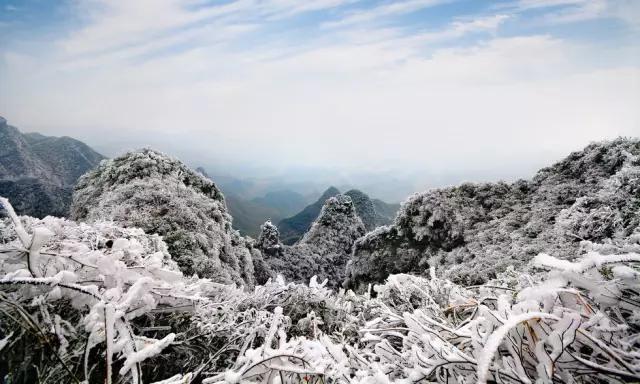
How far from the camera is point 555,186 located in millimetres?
6793

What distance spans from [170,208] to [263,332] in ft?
18.3

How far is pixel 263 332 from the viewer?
5.98 feet

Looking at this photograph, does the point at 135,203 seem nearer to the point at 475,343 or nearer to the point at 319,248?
the point at 475,343

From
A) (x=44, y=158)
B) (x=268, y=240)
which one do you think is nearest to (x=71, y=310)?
(x=268, y=240)

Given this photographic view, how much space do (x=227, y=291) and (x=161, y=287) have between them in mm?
638

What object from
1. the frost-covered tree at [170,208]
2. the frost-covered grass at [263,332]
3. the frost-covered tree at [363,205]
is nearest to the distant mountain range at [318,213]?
the frost-covered tree at [363,205]

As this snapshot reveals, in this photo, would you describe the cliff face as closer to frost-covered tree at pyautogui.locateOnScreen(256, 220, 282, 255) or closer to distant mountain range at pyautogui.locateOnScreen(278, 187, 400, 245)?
frost-covered tree at pyautogui.locateOnScreen(256, 220, 282, 255)

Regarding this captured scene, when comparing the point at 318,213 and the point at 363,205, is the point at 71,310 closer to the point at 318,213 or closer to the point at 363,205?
the point at 363,205

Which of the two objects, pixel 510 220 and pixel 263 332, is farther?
pixel 510 220

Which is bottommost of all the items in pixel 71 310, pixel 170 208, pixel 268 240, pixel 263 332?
pixel 268 240

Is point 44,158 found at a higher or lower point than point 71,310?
lower

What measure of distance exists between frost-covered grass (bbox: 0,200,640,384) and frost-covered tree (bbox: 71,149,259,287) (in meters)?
4.10

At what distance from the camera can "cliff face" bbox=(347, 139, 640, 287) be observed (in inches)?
167

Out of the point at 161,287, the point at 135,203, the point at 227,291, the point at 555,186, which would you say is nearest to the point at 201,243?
the point at 135,203
